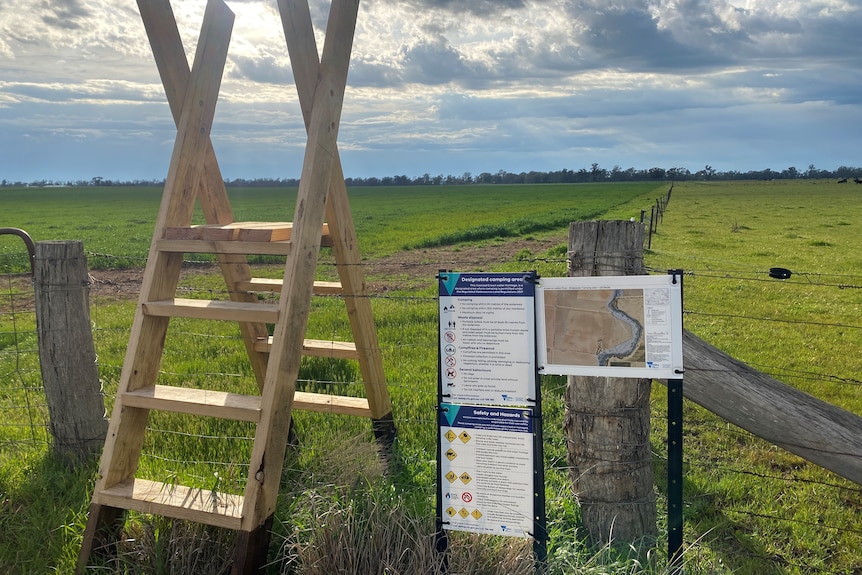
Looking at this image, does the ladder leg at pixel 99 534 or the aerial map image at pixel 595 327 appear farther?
the ladder leg at pixel 99 534

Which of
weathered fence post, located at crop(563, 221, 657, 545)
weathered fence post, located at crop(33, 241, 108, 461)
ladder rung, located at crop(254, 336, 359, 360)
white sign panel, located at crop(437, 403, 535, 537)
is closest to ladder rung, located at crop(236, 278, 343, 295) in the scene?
ladder rung, located at crop(254, 336, 359, 360)

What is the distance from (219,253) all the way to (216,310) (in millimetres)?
413

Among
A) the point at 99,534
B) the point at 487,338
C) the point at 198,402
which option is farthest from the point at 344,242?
the point at 99,534

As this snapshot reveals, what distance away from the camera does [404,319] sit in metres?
9.26

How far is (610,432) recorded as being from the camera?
3457 millimetres

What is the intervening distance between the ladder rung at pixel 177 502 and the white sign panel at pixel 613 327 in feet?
5.74

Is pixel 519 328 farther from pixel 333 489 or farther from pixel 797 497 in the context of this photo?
pixel 797 497

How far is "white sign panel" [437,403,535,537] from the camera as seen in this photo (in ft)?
10.6

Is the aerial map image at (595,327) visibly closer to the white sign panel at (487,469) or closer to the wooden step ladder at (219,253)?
the white sign panel at (487,469)

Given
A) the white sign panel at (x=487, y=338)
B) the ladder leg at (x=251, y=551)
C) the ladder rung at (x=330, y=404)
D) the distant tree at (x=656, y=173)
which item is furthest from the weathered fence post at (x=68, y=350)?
the distant tree at (x=656, y=173)

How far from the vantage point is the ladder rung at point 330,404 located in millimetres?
4773

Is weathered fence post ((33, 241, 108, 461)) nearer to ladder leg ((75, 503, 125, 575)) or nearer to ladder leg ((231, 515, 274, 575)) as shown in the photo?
ladder leg ((75, 503, 125, 575))

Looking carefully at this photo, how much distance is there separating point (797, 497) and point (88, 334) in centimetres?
518

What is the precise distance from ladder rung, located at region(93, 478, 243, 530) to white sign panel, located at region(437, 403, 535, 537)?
1.09m
